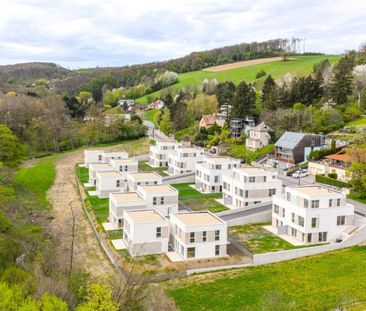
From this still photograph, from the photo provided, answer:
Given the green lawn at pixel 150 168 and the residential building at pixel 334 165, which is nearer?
the residential building at pixel 334 165

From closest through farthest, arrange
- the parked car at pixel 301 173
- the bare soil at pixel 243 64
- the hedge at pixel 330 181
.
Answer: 1. the hedge at pixel 330 181
2. the parked car at pixel 301 173
3. the bare soil at pixel 243 64

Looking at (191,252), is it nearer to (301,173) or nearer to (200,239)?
(200,239)

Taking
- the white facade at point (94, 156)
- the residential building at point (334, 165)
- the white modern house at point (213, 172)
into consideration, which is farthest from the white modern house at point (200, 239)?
the white facade at point (94, 156)

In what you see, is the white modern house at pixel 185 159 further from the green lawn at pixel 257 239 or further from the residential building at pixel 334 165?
the green lawn at pixel 257 239

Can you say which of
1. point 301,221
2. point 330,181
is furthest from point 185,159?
point 301,221

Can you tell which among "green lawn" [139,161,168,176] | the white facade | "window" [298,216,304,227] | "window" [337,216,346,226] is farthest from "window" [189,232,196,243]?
the white facade

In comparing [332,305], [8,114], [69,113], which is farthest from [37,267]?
[69,113]
